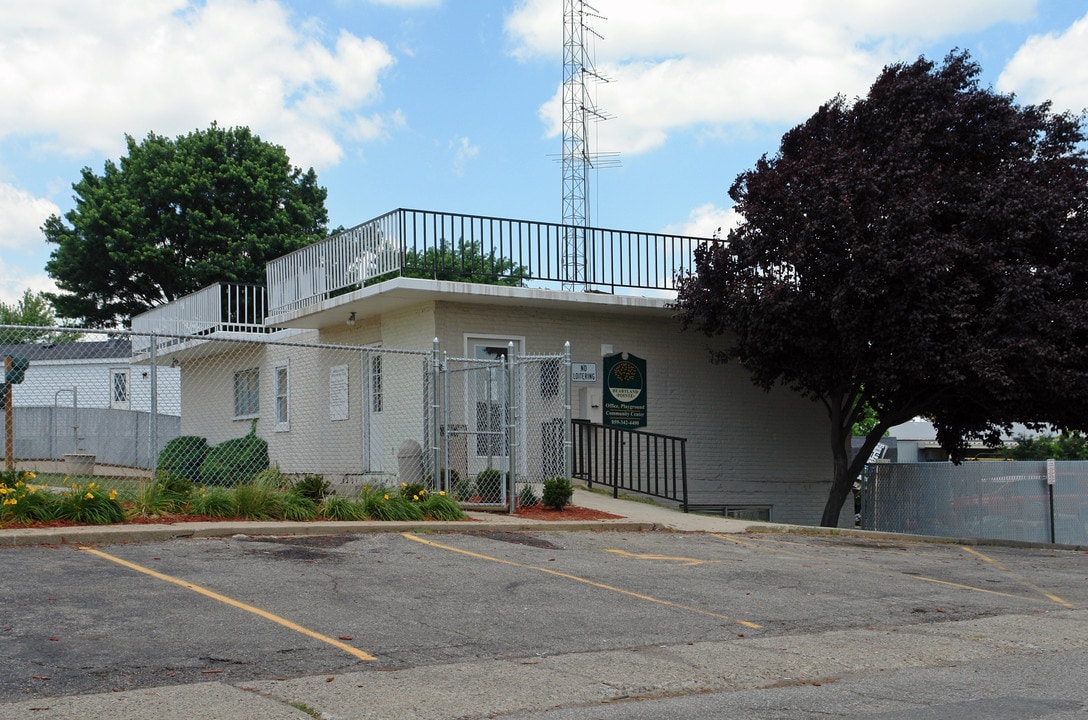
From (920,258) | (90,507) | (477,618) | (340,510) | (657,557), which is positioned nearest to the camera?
(477,618)

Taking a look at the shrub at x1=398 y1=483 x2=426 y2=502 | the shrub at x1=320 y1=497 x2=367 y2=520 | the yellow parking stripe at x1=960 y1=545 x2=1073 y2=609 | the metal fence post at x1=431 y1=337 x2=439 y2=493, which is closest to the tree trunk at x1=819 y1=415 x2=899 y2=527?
the yellow parking stripe at x1=960 y1=545 x2=1073 y2=609

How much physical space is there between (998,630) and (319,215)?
3991 centimetres

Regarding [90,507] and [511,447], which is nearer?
[90,507]

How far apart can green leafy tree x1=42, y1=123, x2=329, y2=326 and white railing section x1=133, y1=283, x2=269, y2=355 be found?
14181 mm

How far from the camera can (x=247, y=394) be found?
24641 millimetres

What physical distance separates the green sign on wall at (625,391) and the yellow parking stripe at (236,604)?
35.4 feet

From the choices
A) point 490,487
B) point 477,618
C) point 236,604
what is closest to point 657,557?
point 490,487

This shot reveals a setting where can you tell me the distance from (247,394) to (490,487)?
11759mm

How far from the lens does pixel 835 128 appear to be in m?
18.7

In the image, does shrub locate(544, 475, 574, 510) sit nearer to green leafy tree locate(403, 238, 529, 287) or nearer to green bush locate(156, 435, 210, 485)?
green leafy tree locate(403, 238, 529, 287)

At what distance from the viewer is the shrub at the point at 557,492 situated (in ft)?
48.3

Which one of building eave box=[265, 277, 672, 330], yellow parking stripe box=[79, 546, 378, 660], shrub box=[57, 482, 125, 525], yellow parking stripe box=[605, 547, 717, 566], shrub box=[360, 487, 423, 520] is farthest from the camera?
building eave box=[265, 277, 672, 330]

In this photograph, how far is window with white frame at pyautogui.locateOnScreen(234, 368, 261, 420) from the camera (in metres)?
24.3

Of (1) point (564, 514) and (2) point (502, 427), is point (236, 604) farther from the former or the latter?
(1) point (564, 514)
